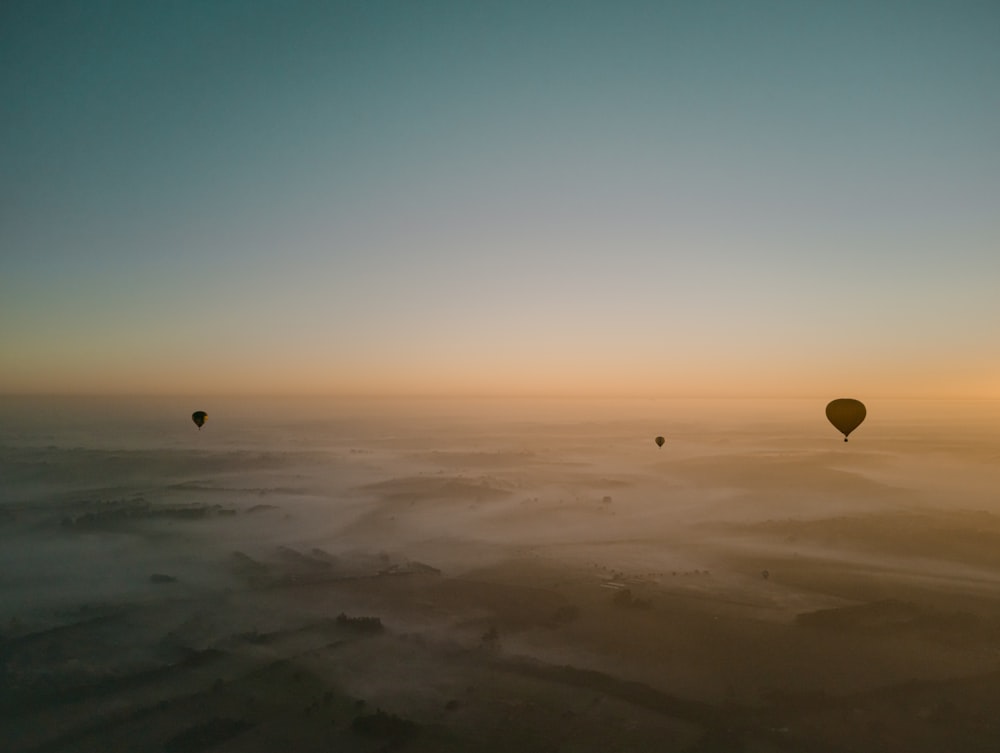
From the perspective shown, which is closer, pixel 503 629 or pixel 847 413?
pixel 503 629

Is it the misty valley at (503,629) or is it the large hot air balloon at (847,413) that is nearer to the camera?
the misty valley at (503,629)

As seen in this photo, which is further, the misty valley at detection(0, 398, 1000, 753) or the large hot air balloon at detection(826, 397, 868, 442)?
the large hot air balloon at detection(826, 397, 868, 442)

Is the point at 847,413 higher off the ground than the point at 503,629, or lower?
higher

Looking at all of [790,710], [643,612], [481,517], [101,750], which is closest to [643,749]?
[790,710]

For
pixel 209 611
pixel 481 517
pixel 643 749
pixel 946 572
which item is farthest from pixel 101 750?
pixel 946 572

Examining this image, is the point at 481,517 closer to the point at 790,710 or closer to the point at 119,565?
the point at 119,565

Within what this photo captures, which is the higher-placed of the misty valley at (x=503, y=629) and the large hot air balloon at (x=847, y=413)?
the large hot air balloon at (x=847, y=413)

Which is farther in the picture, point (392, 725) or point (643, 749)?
point (392, 725)

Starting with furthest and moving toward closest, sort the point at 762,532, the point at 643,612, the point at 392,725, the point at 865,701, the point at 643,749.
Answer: the point at 762,532, the point at 643,612, the point at 865,701, the point at 392,725, the point at 643,749

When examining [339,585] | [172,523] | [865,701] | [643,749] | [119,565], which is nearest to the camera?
[643,749]

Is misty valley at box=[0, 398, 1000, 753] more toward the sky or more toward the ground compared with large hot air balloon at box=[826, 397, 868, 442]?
more toward the ground
